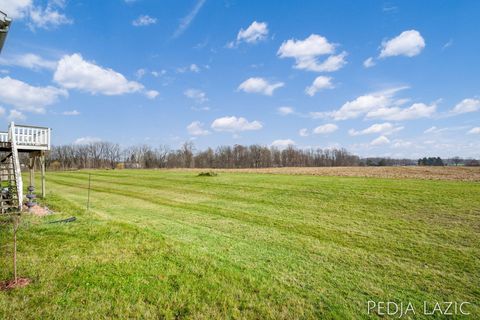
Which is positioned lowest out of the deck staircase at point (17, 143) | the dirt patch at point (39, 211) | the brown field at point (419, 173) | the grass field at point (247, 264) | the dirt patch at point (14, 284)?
the grass field at point (247, 264)

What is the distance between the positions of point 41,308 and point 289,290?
4.19m

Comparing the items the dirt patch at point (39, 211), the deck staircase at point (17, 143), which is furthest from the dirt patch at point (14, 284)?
the deck staircase at point (17, 143)

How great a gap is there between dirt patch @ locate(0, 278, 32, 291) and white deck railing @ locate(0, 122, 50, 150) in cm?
1189

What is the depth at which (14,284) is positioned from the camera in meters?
4.81

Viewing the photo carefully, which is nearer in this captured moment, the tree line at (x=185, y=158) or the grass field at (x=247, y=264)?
the grass field at (x=247, y=264)

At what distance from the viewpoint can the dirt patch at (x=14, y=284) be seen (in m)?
4.72

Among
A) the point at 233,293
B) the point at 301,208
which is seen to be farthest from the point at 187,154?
the point at 233,293

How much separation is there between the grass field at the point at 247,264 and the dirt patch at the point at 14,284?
0.15 m

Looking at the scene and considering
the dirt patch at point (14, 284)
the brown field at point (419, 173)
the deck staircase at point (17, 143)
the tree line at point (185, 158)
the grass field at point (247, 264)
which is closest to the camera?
the grass field at point (247, 264)

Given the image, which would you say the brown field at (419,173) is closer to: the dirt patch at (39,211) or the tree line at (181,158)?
the dirt patch at (39,211)

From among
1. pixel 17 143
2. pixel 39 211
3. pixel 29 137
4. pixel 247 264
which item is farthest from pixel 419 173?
pixel 17 143

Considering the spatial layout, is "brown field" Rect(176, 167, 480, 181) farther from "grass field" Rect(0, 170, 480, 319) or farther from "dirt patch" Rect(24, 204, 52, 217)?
"dirt patch" Rect(24, 204, 52, 217)

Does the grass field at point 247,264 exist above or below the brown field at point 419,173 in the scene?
below

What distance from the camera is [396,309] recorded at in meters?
4.53
